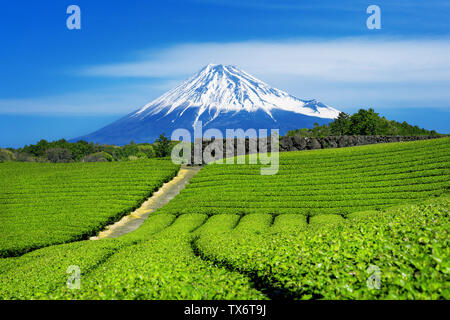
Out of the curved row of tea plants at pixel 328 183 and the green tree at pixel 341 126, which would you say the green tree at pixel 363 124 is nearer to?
the green tree at pixel 341 126

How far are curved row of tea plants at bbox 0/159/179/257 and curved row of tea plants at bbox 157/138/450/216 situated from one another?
312 cm

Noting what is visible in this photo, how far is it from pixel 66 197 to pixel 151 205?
18.1 feet

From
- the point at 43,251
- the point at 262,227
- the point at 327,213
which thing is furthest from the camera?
the point at 327,213

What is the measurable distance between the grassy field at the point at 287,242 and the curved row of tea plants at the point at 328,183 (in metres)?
0.07

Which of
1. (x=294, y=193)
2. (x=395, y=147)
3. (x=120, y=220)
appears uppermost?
(x=395, y=147)

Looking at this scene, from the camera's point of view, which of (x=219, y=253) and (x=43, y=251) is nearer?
(x=219, y=253)

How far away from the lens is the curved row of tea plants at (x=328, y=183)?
755 inches

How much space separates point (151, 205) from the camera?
77.7 feet

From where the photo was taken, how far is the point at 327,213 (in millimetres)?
18328

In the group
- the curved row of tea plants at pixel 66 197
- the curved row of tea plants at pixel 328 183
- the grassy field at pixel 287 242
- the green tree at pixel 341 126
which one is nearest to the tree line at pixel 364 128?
the green tree at pixel 341 126
